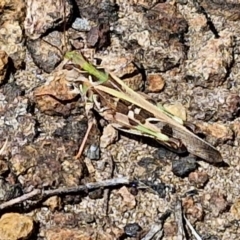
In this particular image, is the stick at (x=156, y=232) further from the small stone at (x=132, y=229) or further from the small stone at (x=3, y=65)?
the small stone at (x=3, y=65)

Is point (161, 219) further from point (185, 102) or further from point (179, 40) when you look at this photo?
point (179, 40)

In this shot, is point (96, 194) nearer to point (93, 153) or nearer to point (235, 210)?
point (93, 153)

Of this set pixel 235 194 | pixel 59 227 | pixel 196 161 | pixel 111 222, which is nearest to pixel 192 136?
pixel 196 161

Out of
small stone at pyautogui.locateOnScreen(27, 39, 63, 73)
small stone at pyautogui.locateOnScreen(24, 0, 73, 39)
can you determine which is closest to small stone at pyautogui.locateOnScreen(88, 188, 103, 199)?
small stone at pyautogui.locateOnScreen(27, 39, 63, 73)

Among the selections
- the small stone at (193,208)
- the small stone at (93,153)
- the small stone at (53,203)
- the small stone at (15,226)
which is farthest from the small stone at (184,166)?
the small stone at (15,226)

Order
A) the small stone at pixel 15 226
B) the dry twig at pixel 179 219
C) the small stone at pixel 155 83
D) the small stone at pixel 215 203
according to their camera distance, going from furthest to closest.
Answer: the small stone at pixel 155 83 < the small stone at pixel 215 203 < the dry twig at pixel 179 219 < the small stone at pixel 15 226

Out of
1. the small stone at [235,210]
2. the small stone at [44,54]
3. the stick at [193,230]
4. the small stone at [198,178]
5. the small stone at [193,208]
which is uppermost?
the small stone at [44,54]

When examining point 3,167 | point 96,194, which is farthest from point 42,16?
point 96,194

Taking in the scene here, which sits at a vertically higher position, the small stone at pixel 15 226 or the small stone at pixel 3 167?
the small stone at pixel 3 167
